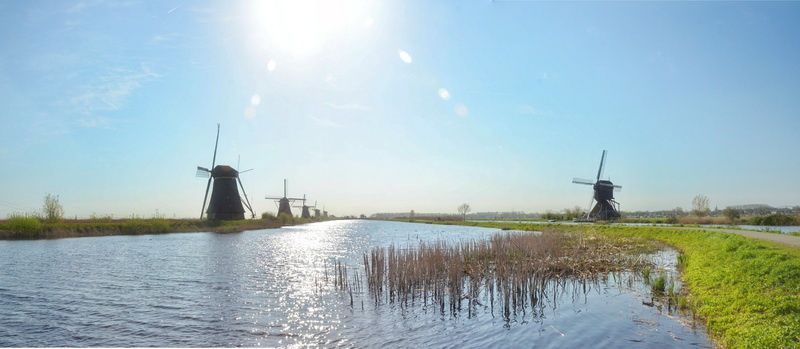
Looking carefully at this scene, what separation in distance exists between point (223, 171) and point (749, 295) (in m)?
63.2

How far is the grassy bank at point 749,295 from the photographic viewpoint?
27.6 feet

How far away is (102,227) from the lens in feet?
152

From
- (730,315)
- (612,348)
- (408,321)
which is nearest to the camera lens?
(612,348)

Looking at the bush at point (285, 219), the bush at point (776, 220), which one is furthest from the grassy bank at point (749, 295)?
the bush at point (285, 219)

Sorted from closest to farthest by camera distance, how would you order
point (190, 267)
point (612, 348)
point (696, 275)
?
point (612, 348)
point (696, 275)
point (190, 267)

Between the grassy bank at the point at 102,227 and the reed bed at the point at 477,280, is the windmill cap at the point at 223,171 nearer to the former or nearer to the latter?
the grassy bank at the point at 102,227

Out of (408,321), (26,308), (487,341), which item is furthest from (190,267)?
(487,341)

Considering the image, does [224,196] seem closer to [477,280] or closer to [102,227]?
[102,227]

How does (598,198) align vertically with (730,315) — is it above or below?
above

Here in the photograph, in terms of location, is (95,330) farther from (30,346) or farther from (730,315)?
(730,315)

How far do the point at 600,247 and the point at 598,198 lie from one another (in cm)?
4755

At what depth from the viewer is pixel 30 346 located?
972 cm

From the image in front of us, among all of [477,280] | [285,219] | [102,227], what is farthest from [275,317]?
[285,219]

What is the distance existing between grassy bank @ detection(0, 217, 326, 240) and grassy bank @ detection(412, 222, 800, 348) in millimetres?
47629
